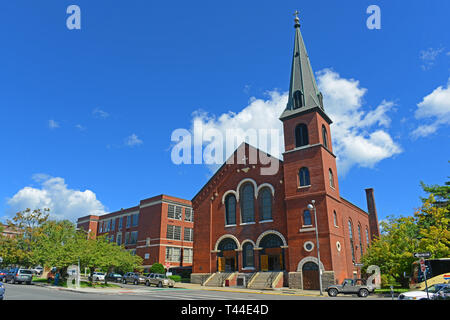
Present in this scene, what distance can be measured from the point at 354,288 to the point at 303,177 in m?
13.0

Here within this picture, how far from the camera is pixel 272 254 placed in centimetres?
3616

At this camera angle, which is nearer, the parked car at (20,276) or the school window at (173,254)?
Answer: the parked car at (20,276)

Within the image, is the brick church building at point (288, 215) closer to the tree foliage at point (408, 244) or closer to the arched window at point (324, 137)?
the arched window at point (324, 137)

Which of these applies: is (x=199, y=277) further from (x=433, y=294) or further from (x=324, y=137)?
(x=433, y=294)

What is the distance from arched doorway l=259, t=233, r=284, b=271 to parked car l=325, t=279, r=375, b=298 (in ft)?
30.7

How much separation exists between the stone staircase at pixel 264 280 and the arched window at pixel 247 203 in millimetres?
6479

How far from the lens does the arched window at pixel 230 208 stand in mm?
40875

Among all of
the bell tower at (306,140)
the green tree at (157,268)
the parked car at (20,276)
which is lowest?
the parked car at (20,276)

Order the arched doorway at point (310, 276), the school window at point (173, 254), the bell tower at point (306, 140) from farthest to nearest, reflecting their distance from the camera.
Answer: the school window at point (173, 254)
the bell tower at point (306, 140)
the arched doorway at point (310, 276)

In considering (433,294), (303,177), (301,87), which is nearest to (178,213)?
(303,177)

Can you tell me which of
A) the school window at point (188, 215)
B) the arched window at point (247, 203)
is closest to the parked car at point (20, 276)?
the arched window at point (247, 203)

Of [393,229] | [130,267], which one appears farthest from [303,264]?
[130,267]

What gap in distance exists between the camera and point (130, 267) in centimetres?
3741

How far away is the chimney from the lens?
5553 cm
